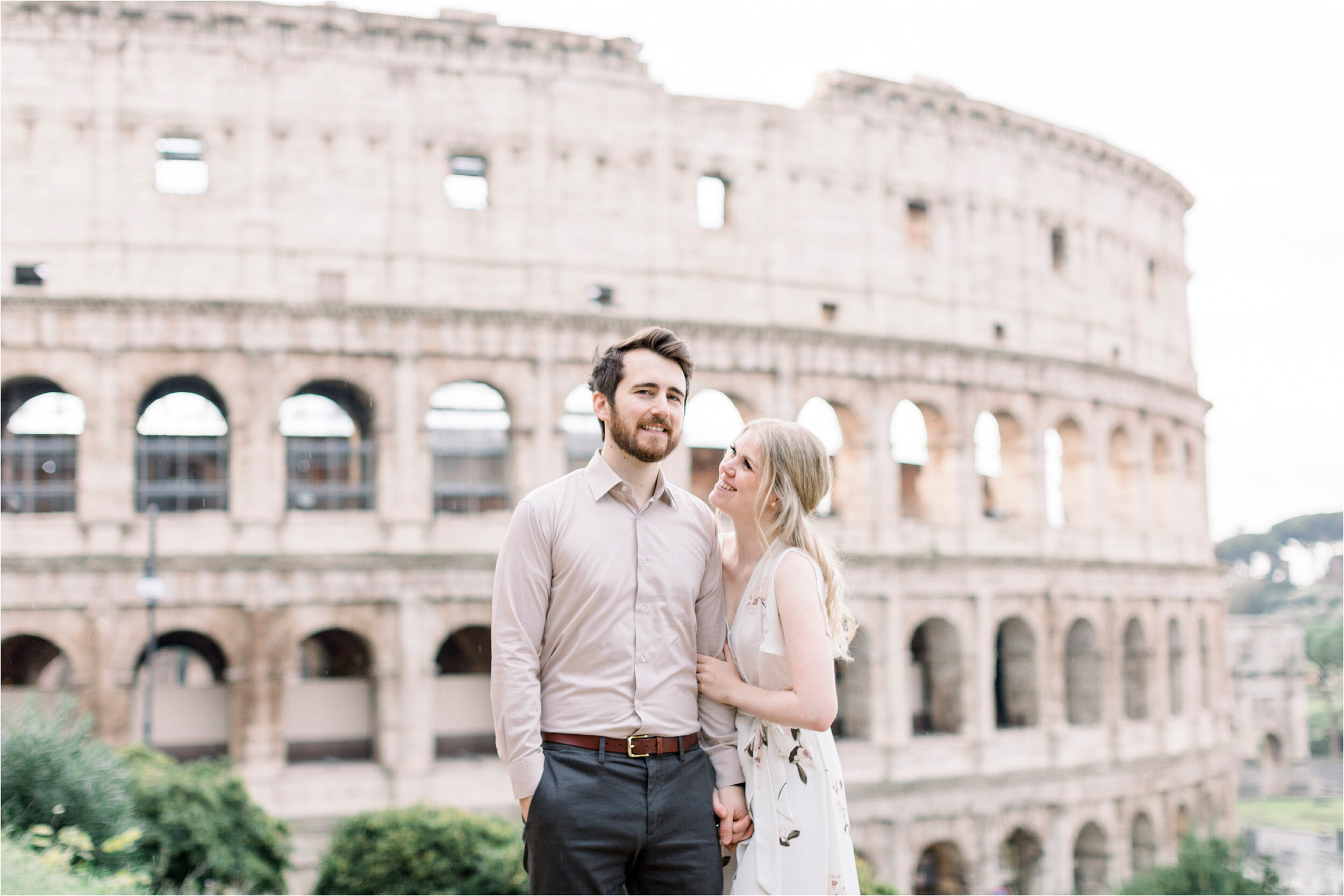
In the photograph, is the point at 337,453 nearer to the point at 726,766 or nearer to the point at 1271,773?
the point at 726,766

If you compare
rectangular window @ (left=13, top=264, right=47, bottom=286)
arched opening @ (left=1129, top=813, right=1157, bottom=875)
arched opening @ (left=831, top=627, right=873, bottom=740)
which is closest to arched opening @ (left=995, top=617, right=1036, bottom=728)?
arched opening @ (left=831, top=627, right=873, bottom=740)

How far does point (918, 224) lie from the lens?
968 inches

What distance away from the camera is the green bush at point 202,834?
40.1ft

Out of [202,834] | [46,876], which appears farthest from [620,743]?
[202,834]

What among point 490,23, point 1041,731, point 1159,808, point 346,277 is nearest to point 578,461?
point 346,277

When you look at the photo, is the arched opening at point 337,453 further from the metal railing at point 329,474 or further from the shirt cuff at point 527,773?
the shirt cuff at point 527,773

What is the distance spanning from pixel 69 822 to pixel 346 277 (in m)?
11.8

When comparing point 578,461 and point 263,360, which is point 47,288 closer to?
point 263,360

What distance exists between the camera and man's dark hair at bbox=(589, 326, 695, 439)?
4312 mm

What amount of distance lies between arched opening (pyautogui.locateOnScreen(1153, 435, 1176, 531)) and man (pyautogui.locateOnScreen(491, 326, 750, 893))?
2735 centimetres

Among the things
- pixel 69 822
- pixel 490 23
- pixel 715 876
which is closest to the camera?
pixel 715 876

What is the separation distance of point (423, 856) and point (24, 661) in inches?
492

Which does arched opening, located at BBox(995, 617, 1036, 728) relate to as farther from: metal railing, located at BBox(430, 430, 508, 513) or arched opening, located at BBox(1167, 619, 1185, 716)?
metal railing, located at BBox(430, 430, 508, 513)

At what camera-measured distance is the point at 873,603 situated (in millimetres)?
22344
